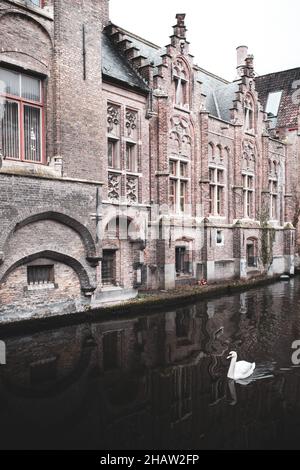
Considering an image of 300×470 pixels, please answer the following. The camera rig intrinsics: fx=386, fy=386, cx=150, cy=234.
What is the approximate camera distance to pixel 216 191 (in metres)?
20.6

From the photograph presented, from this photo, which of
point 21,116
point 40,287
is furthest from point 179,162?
point 40,287

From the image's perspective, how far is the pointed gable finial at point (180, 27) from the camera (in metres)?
17.5

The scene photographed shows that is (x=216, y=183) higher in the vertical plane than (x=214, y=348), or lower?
higher

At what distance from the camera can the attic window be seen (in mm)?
28947

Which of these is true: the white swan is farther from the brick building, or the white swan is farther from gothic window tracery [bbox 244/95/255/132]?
gothic window tracery [bbox 244/95/255/132]

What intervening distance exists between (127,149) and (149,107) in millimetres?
2036

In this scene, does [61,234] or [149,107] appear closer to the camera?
[61,234]

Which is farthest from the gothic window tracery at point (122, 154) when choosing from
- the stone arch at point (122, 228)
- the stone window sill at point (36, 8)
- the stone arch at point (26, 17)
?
the stone window sill at point (36, 8)

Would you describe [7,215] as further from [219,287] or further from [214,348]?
[219,287]

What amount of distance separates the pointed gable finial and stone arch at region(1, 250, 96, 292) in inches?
462

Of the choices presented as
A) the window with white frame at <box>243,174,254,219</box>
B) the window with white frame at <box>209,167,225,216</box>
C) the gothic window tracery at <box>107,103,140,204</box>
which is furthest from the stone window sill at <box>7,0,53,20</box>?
the window with white frame at <box>243,174,254,219</box>

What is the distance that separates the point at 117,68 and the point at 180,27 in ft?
15.4
